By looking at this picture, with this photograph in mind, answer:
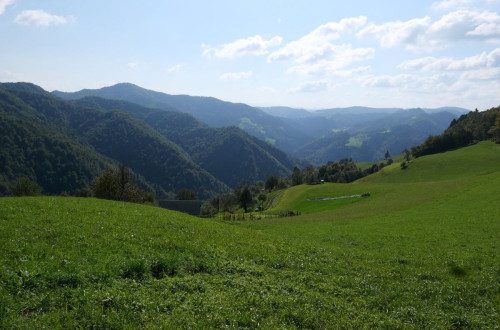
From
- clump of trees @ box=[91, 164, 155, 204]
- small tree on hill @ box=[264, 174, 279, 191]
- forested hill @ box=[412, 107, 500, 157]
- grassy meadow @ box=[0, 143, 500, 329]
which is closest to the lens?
grassy meadow @ box=[0, 143, 500, 329]

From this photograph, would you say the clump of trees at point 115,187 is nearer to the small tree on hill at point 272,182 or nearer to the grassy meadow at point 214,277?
the grassy meadow at point 214,277

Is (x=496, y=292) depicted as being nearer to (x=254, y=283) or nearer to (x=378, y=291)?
(x=378, y=291)

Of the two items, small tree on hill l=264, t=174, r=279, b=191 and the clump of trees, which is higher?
the clump of trees

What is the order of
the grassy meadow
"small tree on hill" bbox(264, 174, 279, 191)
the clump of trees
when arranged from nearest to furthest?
the grassy meadow
the clump of trees
"small tree on hill" bbox(264, 174, 279, 191)

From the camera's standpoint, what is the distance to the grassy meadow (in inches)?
398

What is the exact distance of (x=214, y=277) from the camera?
14219mm

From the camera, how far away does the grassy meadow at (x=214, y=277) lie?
33.2 ft

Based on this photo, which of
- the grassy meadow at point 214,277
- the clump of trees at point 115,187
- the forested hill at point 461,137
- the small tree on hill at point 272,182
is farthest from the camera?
the small tree on hill at point 272,182

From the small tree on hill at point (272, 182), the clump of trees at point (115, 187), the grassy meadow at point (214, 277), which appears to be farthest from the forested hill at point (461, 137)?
the grassy meadow at point (214, 277)

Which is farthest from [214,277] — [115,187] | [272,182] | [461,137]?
[272,182]

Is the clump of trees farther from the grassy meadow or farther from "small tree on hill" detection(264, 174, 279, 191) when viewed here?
"small tree on hill" detection(264, 174, 279, 191)

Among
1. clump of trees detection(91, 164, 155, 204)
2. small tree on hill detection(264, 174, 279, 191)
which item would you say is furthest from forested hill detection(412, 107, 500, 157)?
clump of trees detection(91, 164, 155, 204)

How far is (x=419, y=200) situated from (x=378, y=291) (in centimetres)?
4653

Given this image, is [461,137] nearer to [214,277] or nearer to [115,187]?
[115,187]
